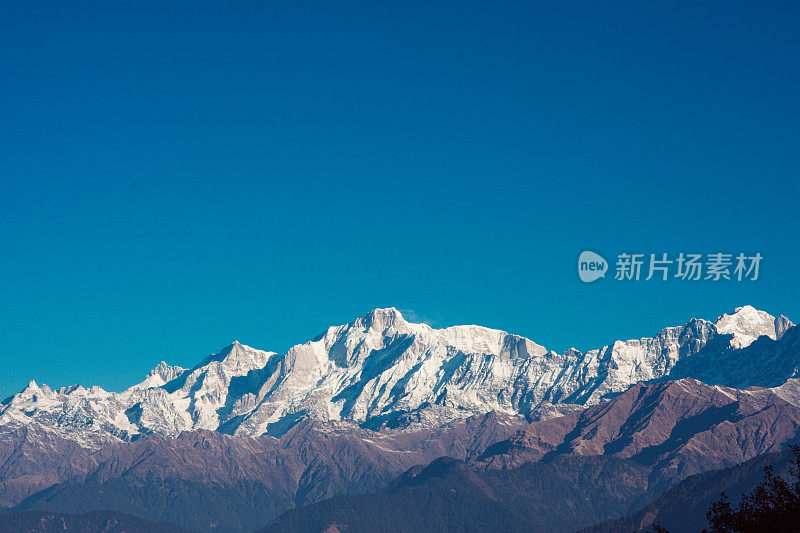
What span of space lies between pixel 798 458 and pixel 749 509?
11.2 metres

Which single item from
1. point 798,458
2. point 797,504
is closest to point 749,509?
point 797,504

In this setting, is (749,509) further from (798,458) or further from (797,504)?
(798,458)

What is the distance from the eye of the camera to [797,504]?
229 ft

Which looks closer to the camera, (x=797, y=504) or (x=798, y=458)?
(x=797, y=504)

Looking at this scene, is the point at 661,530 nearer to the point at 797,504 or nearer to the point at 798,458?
the point at 797,504

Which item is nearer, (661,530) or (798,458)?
(661,530)

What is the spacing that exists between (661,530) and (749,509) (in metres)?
6.04

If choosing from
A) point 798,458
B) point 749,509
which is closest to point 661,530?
point 749,509

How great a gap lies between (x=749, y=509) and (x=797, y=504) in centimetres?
362

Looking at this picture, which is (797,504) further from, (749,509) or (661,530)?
(661,530)

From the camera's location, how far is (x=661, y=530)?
73062 millimetres

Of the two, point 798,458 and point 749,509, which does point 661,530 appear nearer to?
point 749,509

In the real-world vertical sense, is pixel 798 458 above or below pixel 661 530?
above

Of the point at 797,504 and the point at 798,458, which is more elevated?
the point at 798,458
